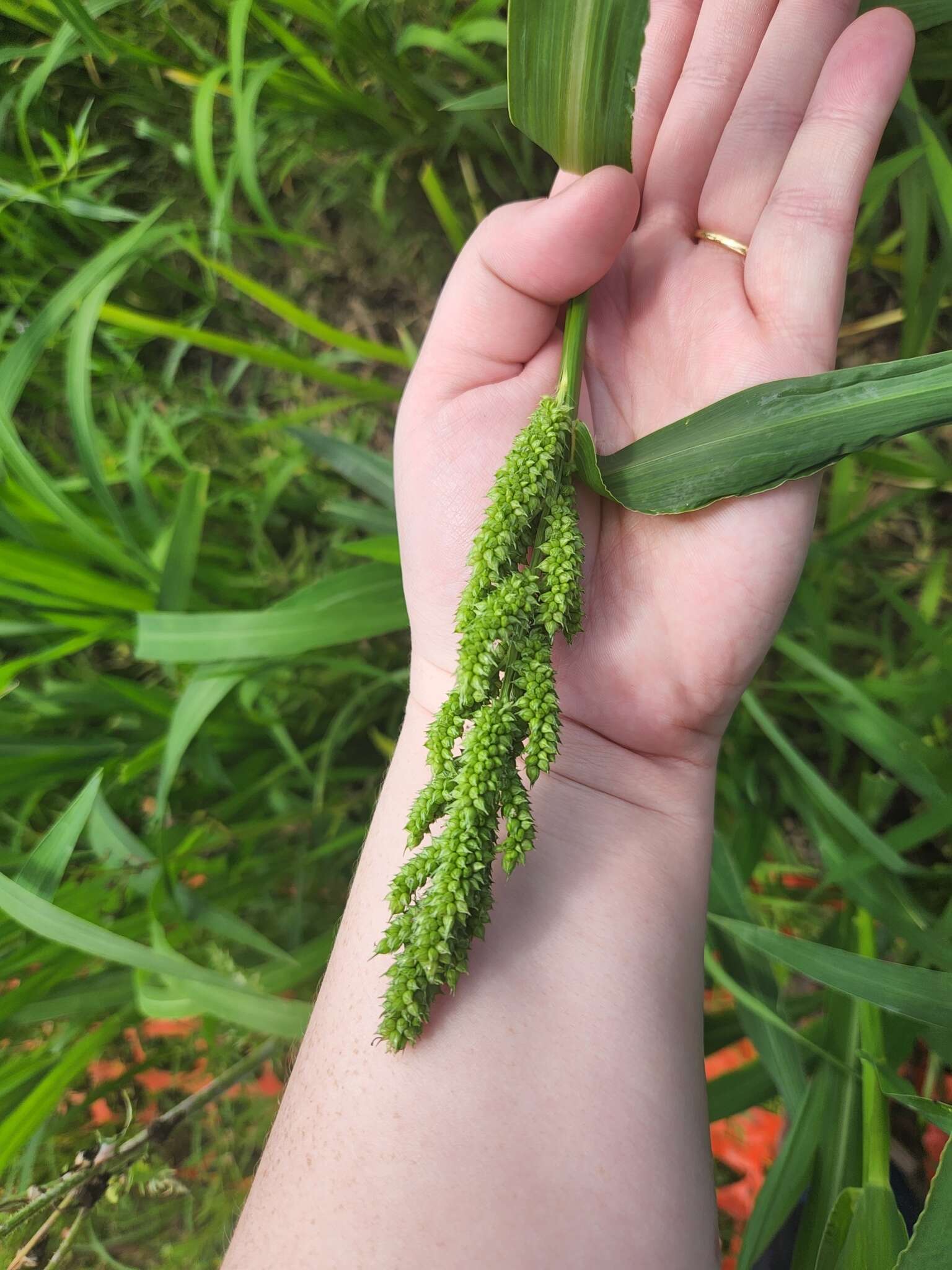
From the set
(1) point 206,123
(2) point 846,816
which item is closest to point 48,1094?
(2) point 846,816

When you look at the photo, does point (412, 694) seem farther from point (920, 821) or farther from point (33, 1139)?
point (33, 1139)

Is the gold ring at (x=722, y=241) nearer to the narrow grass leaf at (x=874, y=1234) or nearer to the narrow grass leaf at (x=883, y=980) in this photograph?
the narrow grass leaf at (x=883, y=980)

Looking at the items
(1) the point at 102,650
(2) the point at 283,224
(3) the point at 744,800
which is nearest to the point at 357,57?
(2) the point at 283,224

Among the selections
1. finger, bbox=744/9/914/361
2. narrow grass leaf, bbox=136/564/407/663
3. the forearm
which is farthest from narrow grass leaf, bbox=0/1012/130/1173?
finger, bbox=744/9/914/361

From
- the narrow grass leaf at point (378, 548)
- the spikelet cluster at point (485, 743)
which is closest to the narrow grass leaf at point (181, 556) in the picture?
the narrow grass leaf at point (378, 548)

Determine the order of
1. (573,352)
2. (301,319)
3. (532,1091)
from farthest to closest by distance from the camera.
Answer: (301,319) → (573,352) → (532,1091)

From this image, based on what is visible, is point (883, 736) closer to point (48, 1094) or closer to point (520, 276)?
point (520, 276)
